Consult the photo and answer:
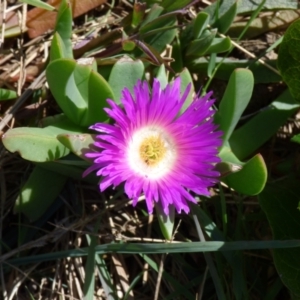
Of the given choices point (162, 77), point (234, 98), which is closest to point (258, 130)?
point (234, 98)

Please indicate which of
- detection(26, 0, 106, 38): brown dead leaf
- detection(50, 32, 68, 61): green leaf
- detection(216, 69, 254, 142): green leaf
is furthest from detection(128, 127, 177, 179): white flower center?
detection(26, 0, 106, 38): brown dead leaf

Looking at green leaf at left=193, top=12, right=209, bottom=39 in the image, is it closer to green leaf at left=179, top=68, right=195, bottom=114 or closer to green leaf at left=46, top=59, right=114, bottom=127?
green leaf at left=179, top=68, right=195, bottom=114

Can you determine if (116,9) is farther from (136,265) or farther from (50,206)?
(136,265)

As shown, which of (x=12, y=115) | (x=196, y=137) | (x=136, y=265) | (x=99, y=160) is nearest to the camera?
(x=99, y=160)

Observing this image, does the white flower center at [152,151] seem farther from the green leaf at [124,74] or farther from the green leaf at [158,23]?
the green leaf at [158,23]

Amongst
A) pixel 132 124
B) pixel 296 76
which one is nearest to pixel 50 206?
pixel 132 124

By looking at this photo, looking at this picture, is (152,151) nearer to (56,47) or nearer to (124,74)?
(124,74)
